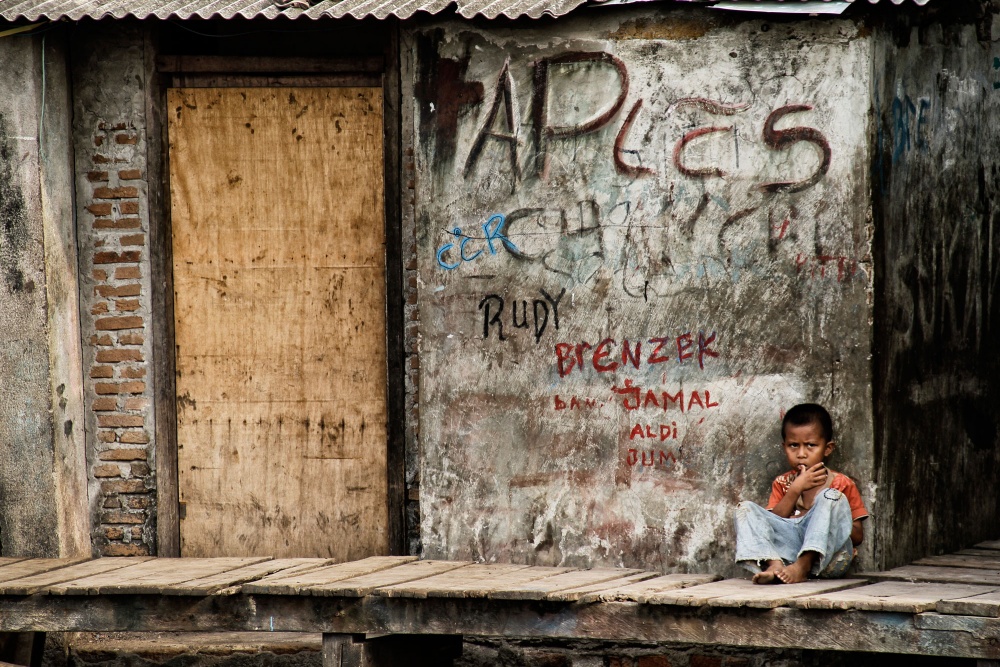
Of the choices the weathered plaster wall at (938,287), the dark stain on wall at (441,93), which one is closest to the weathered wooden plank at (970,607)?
the weathered plaster wall at (938,287)

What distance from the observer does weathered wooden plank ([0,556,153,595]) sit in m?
6.66

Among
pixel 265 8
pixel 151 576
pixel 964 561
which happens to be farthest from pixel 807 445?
pixel 265 8

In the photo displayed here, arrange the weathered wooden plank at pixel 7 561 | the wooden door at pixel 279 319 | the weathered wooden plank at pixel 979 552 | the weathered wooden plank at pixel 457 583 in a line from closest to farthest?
the weathered wooden plank at pixel 457 583, the weathered wooden plank at pixel 979 552, the weathered wooden plank at pixel 7 561, the wooden door at pixel 279 319

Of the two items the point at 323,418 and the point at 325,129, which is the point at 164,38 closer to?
the point at 325,129

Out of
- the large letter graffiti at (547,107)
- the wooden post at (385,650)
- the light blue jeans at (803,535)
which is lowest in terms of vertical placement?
the wooden post at (385,650)

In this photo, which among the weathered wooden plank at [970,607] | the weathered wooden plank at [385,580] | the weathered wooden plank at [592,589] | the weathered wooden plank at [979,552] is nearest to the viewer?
the weathered wooden plank at [970,607]

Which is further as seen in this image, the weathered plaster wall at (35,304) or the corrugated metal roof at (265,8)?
the weathered plaster wall at (35,304)

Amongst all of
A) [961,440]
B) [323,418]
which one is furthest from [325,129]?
[961,440]

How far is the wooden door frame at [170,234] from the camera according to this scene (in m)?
7.35

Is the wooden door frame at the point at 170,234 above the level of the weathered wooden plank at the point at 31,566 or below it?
above

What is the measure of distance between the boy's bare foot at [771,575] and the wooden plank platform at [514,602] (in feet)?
0.16

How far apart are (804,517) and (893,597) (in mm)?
685

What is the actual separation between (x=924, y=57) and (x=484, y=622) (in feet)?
11.2

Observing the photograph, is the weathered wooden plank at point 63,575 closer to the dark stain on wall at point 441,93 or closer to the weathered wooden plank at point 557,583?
the weathered wooden plank at point 557,583
